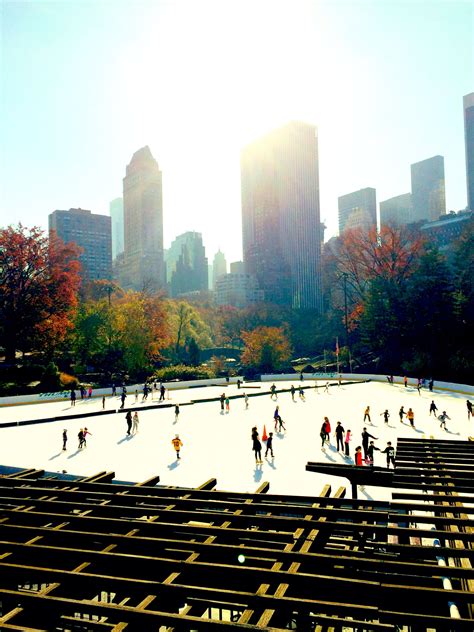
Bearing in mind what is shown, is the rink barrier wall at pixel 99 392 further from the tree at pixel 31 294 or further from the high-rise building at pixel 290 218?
the high-rise building at pixel 290 218

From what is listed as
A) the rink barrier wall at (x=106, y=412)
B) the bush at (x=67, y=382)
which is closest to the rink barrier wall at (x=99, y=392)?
the bush at (x=67, y=382)

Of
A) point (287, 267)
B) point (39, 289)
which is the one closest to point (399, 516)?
point (39, 289)

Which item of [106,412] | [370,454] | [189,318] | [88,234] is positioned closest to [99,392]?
[106,412]

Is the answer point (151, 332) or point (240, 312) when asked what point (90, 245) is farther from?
point (151, 332)

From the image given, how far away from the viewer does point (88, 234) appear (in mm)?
196750

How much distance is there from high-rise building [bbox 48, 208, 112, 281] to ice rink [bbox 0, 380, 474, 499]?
164m

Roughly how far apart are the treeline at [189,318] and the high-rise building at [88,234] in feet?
438

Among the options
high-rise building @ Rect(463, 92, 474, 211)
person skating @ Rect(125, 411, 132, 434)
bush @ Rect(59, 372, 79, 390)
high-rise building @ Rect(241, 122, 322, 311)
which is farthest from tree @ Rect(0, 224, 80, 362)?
high-rise building @ Rect(463, 92, 474, 211)

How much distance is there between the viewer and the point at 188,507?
624 centimetres

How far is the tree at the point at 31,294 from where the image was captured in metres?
48.8

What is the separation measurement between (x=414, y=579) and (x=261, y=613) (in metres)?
1.32

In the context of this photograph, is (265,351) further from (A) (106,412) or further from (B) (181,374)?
(A) (106,412)

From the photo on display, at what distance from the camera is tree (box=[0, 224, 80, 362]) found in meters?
48.8

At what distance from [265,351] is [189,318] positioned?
14877 mm
